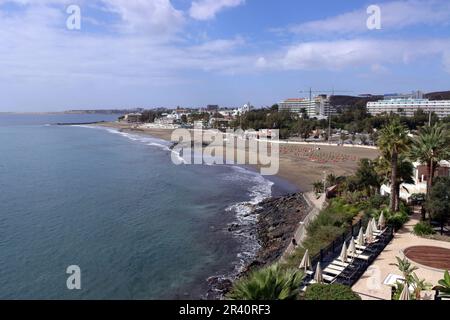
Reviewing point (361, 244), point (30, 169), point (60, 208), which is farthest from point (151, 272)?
point (30, 169)

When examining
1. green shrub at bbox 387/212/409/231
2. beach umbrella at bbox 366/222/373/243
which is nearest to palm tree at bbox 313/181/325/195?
green shrub at bbox 387/212/409/231

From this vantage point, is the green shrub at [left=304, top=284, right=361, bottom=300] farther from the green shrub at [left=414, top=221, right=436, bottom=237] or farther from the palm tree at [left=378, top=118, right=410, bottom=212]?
the palm tree at [left=378, top=118, right=410, bottom=212]

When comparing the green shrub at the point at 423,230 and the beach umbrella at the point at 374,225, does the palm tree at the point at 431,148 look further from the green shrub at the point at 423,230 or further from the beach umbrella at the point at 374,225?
the beach umbrella at the point at 374,225

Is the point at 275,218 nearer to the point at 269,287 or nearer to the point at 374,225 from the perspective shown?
the point at 374,225

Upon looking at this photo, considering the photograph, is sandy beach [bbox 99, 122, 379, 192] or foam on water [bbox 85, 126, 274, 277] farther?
sandy beach [bbox 99, 122, 379, 192]

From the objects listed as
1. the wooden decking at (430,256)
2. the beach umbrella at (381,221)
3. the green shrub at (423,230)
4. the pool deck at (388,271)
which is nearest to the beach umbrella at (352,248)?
the pool deck at (388,271)

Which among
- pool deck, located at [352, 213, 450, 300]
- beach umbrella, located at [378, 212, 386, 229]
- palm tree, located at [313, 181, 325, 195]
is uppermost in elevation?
beach umbrella, located at [378, 212, 386, 229]
